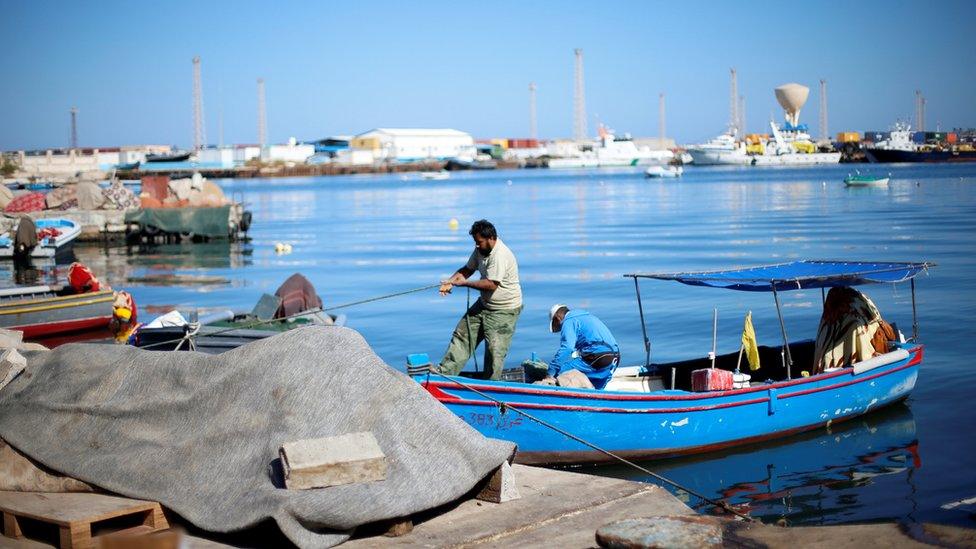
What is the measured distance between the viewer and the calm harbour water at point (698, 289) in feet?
36.9

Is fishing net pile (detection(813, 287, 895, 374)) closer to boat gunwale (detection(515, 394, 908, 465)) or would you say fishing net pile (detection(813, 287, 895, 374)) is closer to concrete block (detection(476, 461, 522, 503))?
boat gunwale (detection(515, 394, 908, 465))

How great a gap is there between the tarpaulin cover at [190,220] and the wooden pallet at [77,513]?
40691mm

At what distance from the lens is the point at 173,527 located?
6.23 meters

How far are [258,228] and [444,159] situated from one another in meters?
130

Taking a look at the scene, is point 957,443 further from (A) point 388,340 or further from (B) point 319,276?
(B) point 319,276

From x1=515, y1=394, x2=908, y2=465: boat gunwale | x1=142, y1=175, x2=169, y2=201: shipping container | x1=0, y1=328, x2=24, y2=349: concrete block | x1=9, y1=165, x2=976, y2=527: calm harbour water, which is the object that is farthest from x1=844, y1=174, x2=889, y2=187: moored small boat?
x1=0, y1=328, x2=24, y2=349: concrete block

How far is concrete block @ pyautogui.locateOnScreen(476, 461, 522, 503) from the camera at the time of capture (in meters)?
6.63

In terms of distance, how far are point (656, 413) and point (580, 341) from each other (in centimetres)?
114

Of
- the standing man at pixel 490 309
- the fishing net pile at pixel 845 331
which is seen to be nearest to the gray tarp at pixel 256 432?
the standing man at pixel 490 309

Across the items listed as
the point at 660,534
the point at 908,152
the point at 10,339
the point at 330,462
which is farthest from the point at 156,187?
the point at 908,152

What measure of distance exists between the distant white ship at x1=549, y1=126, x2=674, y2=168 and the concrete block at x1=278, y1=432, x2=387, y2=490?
573 ft

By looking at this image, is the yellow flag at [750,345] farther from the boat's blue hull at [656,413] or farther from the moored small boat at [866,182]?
the moored small boat at [866,182]

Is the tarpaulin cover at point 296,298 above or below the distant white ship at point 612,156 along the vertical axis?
below

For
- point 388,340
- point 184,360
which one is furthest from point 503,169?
point 184,360
